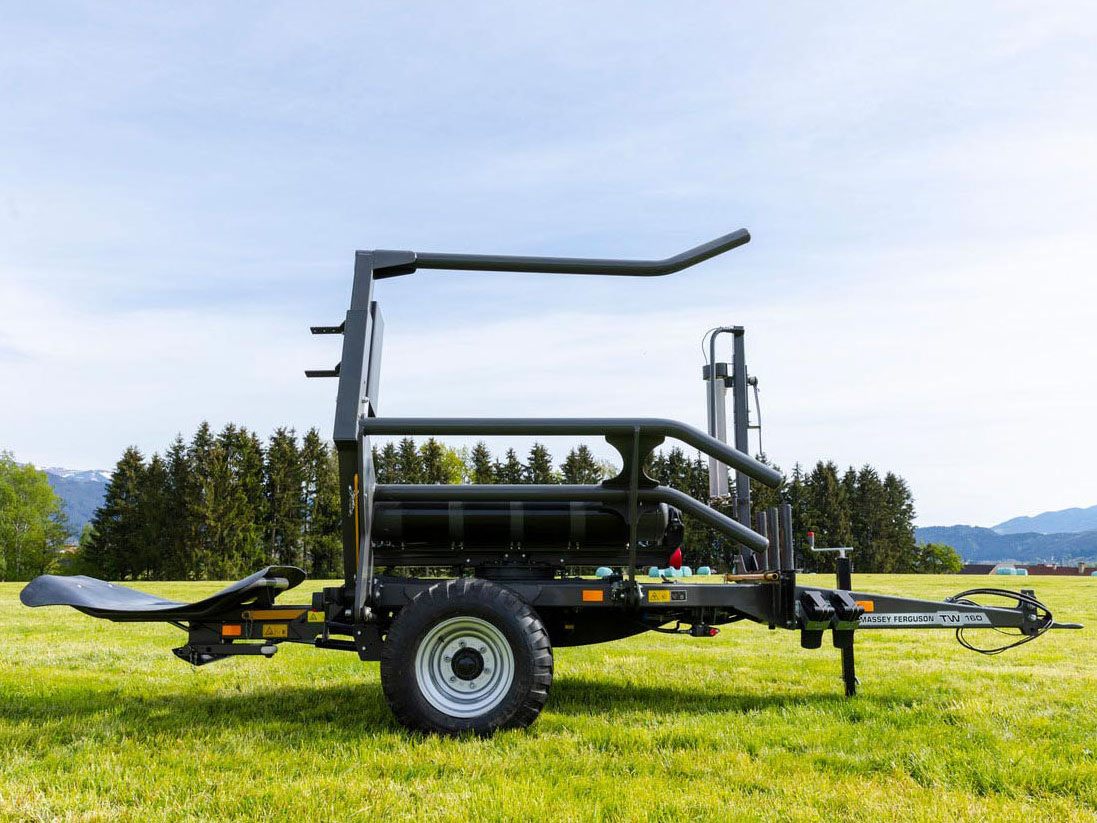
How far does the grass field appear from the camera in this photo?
3848 mm

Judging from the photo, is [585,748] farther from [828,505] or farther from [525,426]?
[828,505]

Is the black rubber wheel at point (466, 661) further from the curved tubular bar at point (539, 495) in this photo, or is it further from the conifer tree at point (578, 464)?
the conifer tree at point (578, 464)

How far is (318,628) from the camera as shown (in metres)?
5.75

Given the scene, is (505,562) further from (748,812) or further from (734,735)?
(748,812)

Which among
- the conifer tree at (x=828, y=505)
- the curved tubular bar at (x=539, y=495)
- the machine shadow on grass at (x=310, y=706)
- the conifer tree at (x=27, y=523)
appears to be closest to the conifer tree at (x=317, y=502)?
the conifer tree at (x=27, y=523)

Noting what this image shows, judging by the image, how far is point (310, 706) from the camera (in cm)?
616

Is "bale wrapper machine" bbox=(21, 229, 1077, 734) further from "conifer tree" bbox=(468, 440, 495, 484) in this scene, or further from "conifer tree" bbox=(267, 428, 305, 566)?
"conifer tree" bbox=(267, 428, 305, 566)

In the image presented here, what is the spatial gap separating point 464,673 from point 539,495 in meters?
1.20

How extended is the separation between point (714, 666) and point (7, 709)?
5203 mm

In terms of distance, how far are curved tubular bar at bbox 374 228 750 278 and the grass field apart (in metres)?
2.78

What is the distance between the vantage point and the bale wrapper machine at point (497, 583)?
17.2 ft

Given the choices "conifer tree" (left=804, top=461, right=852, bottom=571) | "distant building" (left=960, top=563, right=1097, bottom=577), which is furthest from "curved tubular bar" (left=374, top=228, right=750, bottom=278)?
"distant building" (left=960, top=563, right=1097, bottom=577)

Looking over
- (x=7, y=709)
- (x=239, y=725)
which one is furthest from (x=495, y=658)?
(x=7, y=709)

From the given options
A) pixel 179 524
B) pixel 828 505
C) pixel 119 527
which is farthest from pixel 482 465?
pixel 828 505
